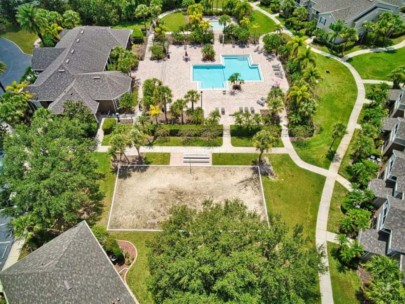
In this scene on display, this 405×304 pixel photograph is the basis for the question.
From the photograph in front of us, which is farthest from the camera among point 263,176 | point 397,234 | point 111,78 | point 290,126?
point 111,78

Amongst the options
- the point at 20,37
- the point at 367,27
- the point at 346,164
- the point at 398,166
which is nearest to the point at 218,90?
the point at 346,164

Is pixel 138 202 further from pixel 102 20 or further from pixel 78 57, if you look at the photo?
pixel 102 20

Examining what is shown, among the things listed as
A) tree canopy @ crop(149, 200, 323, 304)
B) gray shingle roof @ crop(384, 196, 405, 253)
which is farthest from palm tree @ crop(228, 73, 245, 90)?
tree canopy @ crop(149, 200, 323, 304)

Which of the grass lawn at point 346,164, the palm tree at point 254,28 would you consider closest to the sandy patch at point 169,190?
the grass lawn at point 346,164

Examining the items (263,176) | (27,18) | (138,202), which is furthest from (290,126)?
(27,18)

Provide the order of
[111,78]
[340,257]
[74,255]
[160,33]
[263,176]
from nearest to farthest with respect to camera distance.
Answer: [74,255]
[340,257]
[263,176]
[111,78]
[160,33]

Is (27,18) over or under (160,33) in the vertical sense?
over

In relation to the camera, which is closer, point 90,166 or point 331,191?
point 90,166
